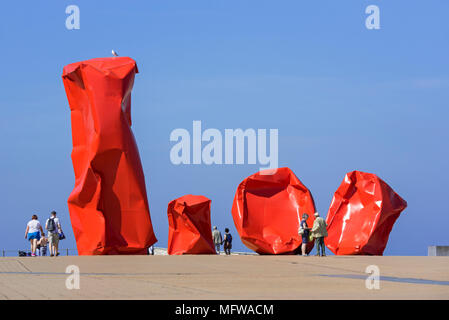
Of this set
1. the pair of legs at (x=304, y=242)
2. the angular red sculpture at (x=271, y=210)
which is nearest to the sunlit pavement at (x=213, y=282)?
the pair of legs at (x=304, y=242)

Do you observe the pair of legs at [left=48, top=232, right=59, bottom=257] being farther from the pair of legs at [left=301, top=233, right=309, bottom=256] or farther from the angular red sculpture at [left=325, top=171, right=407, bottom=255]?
the angular red sculpture at [left=325, top=171, right=407, bottom=255]

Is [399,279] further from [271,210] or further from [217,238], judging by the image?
[217,238]

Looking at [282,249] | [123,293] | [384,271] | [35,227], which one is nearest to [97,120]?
[35,227]

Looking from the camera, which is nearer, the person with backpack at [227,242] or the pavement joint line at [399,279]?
the pavement joint line at [399,279]

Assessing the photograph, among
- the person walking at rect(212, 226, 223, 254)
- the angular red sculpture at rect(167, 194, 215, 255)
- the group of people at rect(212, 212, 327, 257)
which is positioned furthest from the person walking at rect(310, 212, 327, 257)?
the person walking at rect(212, 226, 223, 254)

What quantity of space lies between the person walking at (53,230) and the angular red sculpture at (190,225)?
4587 millimetres

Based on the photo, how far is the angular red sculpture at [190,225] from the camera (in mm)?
29391

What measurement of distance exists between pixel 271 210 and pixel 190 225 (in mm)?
3153

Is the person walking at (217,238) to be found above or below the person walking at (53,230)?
below

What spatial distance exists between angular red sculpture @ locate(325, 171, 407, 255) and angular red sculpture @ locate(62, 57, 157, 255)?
24.0 feet

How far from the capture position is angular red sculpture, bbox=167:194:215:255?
96.4ft

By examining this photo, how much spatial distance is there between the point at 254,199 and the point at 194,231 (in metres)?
2.64

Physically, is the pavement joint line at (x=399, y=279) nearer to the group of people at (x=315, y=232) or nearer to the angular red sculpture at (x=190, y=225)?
the group of people at (x=315, y=232)
